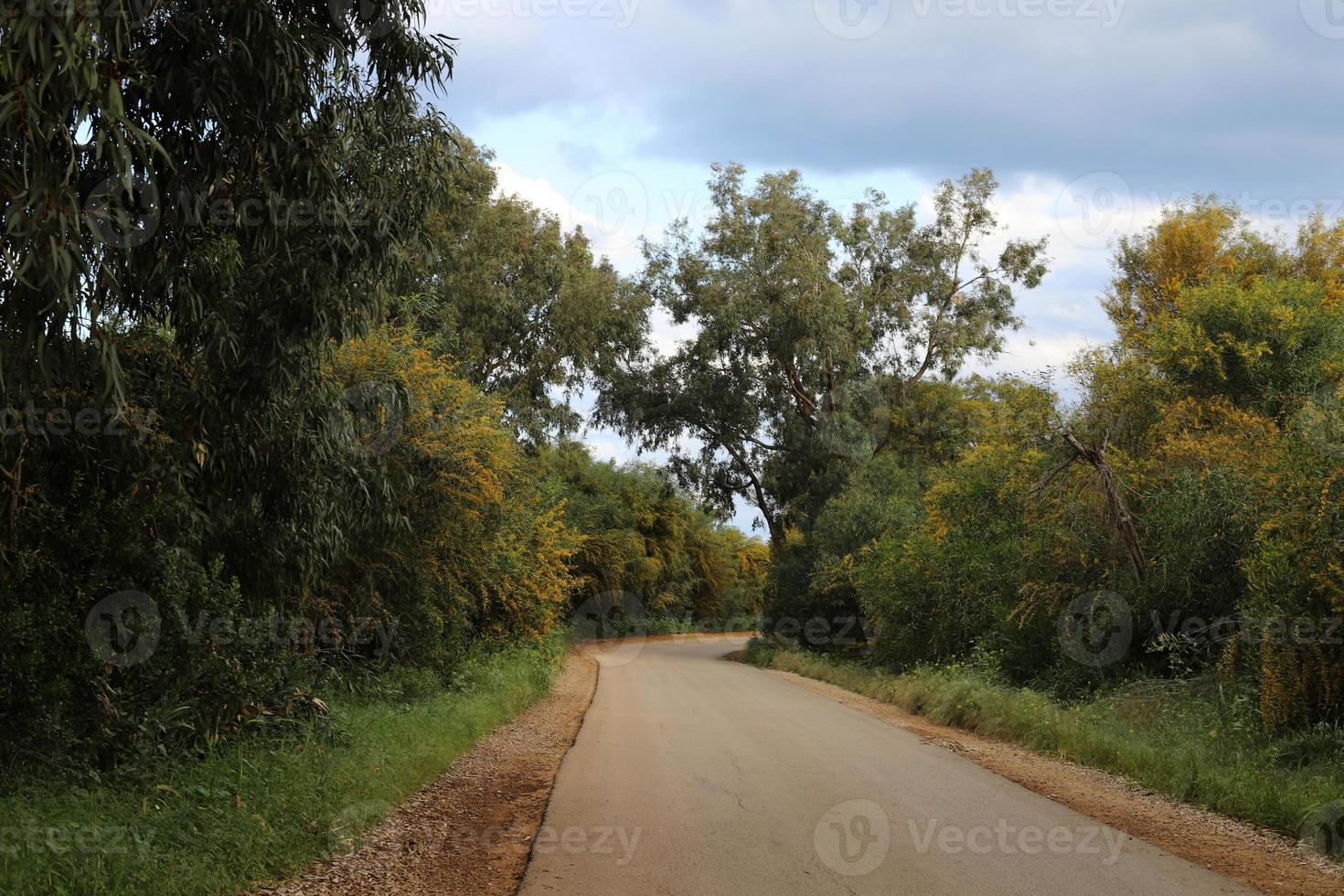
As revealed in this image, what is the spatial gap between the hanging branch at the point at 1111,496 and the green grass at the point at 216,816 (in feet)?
30.7

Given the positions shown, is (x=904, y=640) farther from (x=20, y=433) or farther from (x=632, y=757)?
(x=20, y=433)

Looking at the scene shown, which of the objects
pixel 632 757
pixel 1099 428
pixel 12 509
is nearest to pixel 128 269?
pixel 12 509

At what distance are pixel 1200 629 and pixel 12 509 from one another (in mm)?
13327

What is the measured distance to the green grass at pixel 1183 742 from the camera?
327 inches
